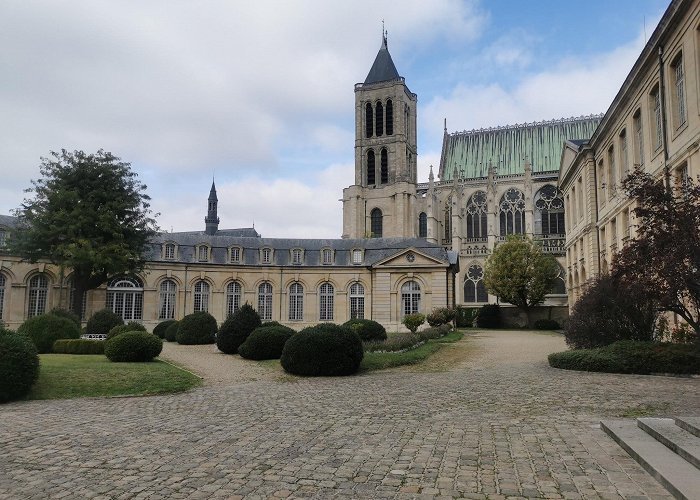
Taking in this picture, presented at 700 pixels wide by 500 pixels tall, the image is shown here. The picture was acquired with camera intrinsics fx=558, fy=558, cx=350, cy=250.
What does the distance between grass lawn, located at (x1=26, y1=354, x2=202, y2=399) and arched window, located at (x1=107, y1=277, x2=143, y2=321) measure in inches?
788

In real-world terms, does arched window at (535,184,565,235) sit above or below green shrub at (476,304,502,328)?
above

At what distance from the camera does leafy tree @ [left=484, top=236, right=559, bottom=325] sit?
41312 millimetres

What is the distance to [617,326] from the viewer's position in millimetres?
15227

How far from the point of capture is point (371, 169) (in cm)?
6538

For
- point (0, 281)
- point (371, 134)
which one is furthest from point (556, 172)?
point (0, 281)

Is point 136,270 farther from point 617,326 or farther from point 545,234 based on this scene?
point 545,234

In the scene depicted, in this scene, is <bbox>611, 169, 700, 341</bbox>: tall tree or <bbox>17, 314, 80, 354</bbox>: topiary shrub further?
<bbox>17, 314, 80, 354</bbox>: topiary shrub

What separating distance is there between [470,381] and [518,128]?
181 ft

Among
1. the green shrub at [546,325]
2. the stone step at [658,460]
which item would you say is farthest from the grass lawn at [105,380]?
the green shrub at [546,325]

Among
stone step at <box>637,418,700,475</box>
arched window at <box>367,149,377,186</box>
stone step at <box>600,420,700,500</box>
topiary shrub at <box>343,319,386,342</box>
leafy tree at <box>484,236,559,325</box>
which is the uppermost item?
arched window at <box>367,149,377,186</box>

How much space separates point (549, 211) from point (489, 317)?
17.4 meters

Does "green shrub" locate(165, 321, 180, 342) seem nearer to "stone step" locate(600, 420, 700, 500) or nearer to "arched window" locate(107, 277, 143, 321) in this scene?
"arched window" locate(107, 277, 143, 321)

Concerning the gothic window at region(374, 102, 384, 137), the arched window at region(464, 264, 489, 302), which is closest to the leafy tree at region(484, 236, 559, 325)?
the arched window at region(464, 264, 489, 302)

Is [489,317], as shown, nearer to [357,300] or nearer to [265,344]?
[357,300]
